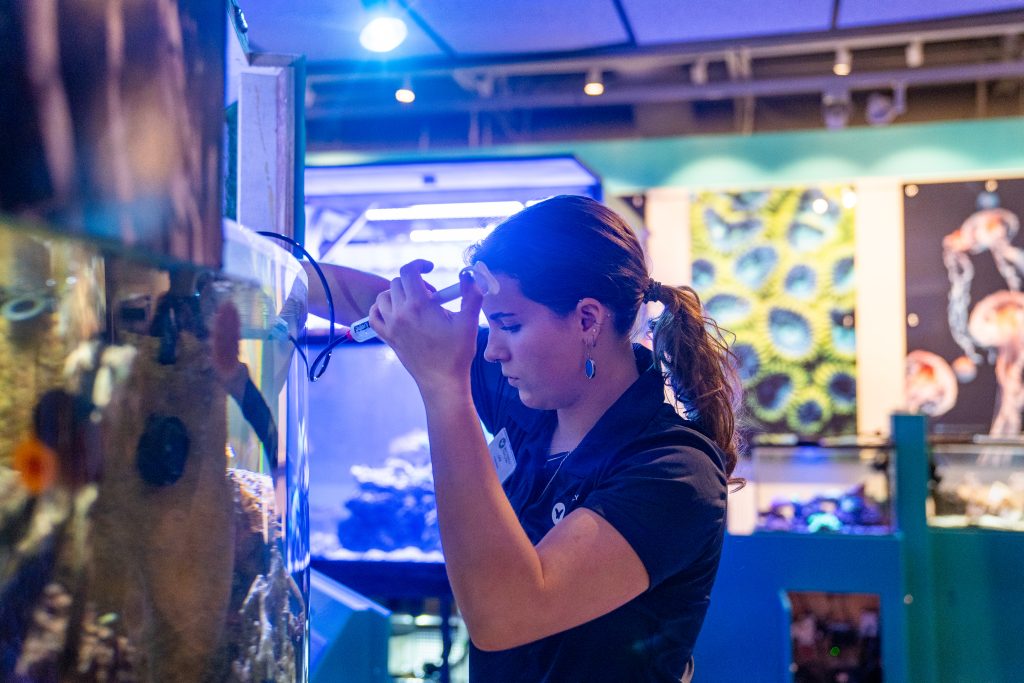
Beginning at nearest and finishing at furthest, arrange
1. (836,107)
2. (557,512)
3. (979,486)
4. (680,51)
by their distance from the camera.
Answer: (557,512)
(979,486)
(680,51)
(836,107)

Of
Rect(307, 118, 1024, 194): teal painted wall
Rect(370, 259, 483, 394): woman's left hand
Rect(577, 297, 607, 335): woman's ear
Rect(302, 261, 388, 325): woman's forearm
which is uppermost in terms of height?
Rect(307, 118, 1024, 194): teal painted wall

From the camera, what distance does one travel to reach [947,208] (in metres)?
5.60

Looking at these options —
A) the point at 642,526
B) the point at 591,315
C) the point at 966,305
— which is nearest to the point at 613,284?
the point at 591,315

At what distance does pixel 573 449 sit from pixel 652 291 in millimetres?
285

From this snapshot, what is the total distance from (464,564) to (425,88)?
233 inches

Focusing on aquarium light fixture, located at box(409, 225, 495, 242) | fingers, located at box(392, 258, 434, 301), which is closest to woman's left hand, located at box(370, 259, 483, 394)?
fingers, located at box(392, 258, 434, 301)

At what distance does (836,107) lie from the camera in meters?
5.60

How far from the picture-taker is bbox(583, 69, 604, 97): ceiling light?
5676mm

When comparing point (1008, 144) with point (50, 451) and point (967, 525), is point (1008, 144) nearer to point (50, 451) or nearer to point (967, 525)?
point (967, 525)

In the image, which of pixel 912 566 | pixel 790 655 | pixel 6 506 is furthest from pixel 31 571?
pixel 912 566

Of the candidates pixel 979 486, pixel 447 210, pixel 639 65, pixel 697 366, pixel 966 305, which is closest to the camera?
pixel 697 366

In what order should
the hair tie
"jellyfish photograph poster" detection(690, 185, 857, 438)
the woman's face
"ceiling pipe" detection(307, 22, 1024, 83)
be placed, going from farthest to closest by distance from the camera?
"jellyfish photograph poster" detection(690, 185, 857, 438) → "ceiling pipe" detection(307, 22, 1024, 83) → the hair tie → the woman's face

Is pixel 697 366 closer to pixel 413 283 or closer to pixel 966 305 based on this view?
pixel 413 283

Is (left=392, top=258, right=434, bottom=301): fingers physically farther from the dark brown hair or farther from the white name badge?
the white name badge
